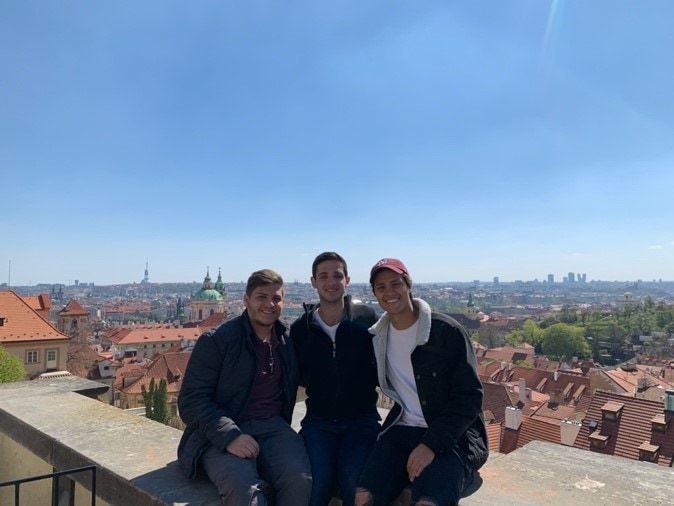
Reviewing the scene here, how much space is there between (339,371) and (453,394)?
0.58 m

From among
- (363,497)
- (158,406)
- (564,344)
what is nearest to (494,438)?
(363,497)

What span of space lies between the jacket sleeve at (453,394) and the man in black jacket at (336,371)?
371mm

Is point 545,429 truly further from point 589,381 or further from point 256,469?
point 589,381

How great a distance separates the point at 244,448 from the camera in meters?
2.07

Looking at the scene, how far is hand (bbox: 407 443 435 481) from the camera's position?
2012 millimetres

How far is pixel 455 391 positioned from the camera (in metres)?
2.13

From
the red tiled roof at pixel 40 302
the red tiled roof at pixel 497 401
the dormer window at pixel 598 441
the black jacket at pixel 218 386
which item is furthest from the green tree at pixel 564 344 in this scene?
the black jacket at pixel 218 386

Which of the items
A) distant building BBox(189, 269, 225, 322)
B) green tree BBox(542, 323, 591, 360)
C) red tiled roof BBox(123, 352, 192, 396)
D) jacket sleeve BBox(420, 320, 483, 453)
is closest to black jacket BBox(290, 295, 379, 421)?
jacket sleeve BBox(420, 320, 483, 453)

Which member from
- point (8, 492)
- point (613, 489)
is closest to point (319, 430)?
point (613, 489)

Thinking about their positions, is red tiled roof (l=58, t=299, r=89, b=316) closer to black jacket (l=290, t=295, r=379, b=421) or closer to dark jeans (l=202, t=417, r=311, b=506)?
black jacket (l=290, t=295, r=379, b=421)

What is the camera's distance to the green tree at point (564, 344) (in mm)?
72625

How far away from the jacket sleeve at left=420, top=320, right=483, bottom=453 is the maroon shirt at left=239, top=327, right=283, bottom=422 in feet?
2.31

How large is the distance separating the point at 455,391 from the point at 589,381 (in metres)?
35.9

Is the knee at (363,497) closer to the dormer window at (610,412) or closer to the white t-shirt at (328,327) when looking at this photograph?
the white t-shirt at (328,327)
